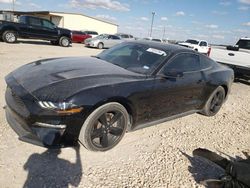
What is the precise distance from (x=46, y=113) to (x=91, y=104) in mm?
555

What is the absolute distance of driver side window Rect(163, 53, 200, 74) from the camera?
4.21 meters

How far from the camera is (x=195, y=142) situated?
14.1 feet

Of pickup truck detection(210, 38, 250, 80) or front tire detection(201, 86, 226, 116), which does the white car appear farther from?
front tire detection(201, 86, 226, 116)

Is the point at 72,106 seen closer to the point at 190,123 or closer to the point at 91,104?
the point at 91,104

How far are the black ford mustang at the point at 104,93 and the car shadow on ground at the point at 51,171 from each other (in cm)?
27

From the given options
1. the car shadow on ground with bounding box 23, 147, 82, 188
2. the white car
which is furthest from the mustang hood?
the white car

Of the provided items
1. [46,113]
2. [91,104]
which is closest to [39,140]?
[46,113]

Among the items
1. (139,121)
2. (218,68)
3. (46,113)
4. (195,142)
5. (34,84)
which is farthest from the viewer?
(218,68)

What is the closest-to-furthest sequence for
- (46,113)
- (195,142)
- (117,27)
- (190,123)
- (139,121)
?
1. (46,113)
2. (139,121)
3. (195,142)
4. (190,123)
5. (117,27)

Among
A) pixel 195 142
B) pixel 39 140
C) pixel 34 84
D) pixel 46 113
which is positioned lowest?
pixel 195 142

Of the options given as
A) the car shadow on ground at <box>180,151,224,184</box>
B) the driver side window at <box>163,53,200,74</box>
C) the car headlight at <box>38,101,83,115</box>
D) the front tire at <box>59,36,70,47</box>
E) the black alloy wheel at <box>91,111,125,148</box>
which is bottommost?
the car shadow on ground at <box>180,151,224,184</box>

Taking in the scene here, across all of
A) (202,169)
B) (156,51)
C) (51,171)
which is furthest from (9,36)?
(202,169)

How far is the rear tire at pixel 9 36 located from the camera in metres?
15.1

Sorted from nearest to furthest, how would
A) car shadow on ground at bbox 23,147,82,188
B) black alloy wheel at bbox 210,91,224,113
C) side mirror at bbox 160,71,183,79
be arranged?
car shadow on ground at bbox 23,147,82,188 → side mirror at bbox 160,71,183,79 → black alloy wheel at bbox 210,91,224,113
